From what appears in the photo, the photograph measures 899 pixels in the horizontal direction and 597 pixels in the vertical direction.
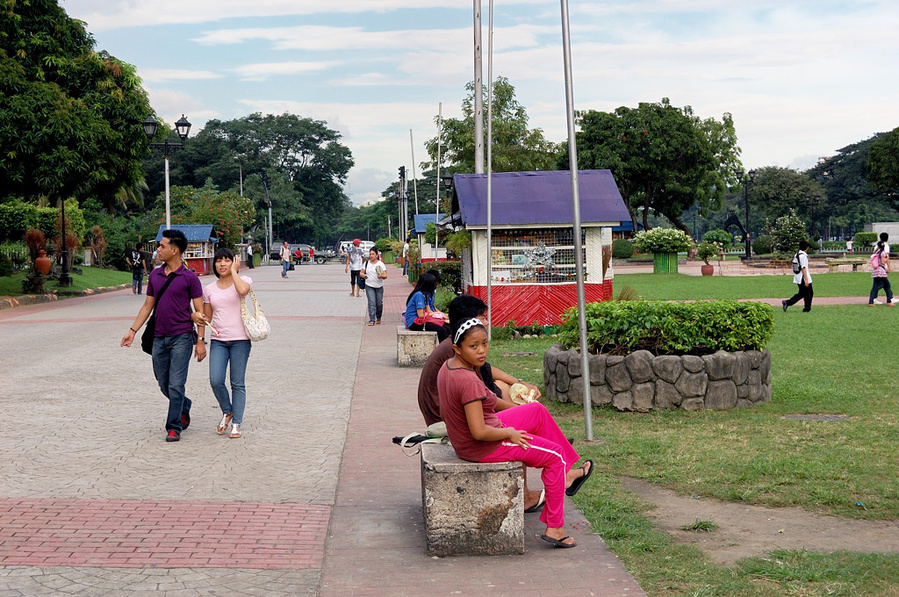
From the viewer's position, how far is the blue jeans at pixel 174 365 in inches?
320

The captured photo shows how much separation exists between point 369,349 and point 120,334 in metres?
5.55

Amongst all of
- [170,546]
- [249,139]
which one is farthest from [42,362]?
[249,139]

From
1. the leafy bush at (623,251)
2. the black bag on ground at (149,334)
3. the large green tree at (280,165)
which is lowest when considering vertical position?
the black bag on ground at (149,334)

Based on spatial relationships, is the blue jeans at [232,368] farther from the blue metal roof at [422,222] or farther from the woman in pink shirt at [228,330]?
the blue metal roof at [422,222]

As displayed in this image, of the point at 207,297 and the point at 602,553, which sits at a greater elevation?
the point at 207,297

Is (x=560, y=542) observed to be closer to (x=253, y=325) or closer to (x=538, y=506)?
(x=538, y=506)

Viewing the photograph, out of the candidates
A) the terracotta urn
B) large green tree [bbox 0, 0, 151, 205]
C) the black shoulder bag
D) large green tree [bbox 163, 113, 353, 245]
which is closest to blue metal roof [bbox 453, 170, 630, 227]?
the black shoulder bag

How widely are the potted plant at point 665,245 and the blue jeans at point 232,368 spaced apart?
36.2 m

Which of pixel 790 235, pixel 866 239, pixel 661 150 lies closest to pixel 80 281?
pixel 790 235

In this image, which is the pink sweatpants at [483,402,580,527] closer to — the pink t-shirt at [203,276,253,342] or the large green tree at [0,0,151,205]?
the pink t-shirt at [203,276,253,342]

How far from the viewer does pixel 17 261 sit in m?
35.8

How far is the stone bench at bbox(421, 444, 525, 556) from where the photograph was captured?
201 inches

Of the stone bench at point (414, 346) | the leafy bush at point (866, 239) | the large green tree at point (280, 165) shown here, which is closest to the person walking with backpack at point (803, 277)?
the stone bench at point (414, 346)

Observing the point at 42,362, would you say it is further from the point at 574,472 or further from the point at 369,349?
the point at 574,472
